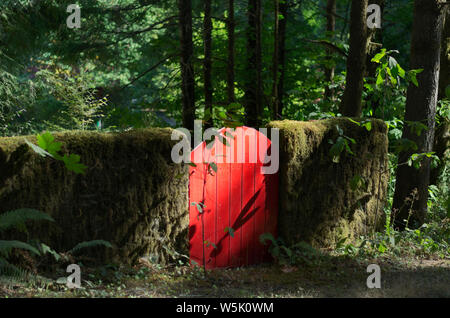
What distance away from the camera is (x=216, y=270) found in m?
6.55

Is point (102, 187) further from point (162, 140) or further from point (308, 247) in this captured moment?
point (308, 247)

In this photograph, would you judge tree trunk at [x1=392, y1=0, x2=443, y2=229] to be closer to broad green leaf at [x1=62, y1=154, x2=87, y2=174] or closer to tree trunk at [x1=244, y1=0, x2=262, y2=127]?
tree trunk at [x1=244, y1=0, x2=262, y2=127]

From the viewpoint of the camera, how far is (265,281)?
20.1 ft

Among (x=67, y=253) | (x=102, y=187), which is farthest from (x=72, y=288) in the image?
(x=102, y=187)

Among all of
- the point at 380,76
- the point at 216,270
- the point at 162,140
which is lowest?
the point at 216,270

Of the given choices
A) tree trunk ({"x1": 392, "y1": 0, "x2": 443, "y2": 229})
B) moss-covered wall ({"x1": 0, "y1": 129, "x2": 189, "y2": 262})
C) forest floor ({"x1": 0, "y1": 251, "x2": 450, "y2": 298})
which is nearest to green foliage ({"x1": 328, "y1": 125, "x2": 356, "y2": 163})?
forest floor ({"x1": 0, "y1": 251, "x2": 450, "y2": 298})

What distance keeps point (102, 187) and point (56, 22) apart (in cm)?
900

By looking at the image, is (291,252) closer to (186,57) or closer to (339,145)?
(339,145)

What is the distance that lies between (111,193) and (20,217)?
3.60ft

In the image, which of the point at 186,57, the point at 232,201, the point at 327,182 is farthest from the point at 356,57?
the point at 186,57

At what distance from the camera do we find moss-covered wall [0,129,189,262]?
18.0 feet

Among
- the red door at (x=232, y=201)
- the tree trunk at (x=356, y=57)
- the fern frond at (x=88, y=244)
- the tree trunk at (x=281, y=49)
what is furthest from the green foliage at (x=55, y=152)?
the tree trunk at (x=281, y=49)

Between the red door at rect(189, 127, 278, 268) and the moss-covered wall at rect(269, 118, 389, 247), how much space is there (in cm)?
26

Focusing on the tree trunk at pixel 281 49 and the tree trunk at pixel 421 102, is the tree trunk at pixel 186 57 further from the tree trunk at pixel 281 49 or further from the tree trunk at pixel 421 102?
the tree trunk at pixel 421 102
